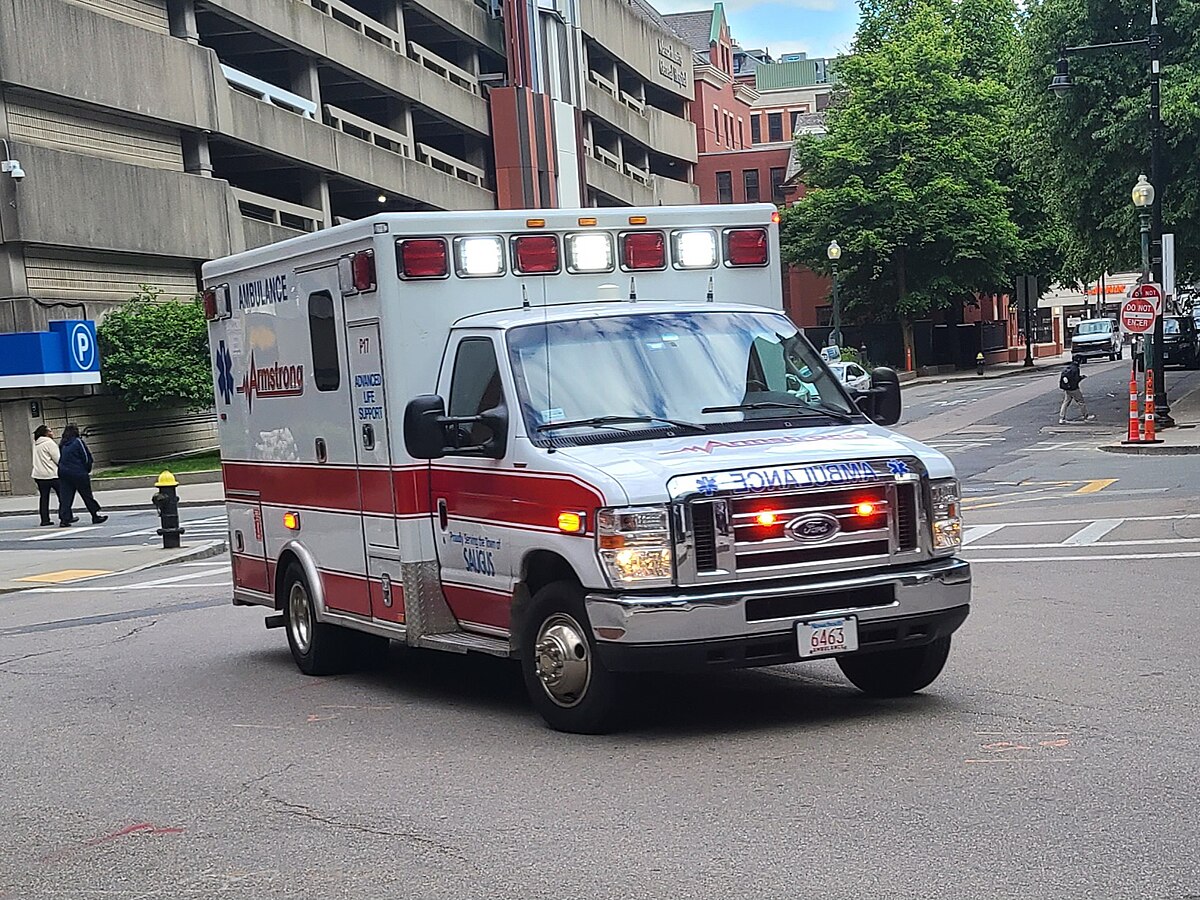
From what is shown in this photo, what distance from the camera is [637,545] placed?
8086 mm

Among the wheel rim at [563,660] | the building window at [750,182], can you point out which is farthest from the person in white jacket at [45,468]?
the building window at [750,182]

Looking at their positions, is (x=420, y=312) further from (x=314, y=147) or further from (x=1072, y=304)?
(x=1072, y=304)

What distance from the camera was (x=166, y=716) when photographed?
33.6 ft

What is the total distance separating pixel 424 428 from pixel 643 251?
2.04 meters

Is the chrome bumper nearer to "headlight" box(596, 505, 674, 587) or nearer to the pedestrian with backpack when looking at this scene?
"headlight" box(596, 505, 674, 587)

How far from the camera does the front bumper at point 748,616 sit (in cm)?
804

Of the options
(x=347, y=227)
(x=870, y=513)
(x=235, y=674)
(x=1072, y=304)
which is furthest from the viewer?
(x=1072, y=304)

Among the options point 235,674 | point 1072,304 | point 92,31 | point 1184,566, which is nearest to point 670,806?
point 235,674

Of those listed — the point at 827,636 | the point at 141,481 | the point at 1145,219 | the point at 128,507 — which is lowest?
the point at 128,507

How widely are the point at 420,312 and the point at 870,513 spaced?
2970mm

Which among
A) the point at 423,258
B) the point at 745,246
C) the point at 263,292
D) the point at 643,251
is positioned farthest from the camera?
the point at 263,292

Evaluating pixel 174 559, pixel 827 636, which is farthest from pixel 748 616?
pixel 174 559

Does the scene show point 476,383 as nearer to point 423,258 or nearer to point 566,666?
point 423,258

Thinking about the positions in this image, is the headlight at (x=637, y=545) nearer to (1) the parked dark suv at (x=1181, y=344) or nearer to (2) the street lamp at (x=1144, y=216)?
(2) the street lamp at (x=1144, y=216)
